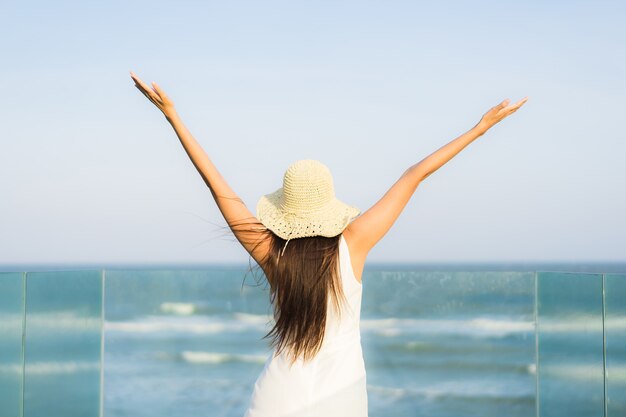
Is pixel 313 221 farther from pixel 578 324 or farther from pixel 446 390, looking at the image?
pixel 446 390

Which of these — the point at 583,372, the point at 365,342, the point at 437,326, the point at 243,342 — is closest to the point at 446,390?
the point at 437,326

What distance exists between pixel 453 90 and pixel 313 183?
14536 millimetres

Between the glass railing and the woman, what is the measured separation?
2.51m

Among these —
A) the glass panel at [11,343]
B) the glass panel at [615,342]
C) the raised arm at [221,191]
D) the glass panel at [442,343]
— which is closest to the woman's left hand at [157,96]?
the raised arm at [221,191]

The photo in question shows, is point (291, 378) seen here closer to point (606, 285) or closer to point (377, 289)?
point (606, 285)

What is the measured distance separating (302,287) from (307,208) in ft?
0.68

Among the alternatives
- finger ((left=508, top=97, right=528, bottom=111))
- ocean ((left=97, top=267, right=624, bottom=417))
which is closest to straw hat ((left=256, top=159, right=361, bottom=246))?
finger ((left=508, top=97, right=528, bottom=111))

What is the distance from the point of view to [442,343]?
554cm

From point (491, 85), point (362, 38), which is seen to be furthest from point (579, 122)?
point (362, 38)

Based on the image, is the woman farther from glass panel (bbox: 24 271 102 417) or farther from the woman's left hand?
glass panel (bbox: 24 271 102 417)

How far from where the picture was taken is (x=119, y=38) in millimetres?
13914

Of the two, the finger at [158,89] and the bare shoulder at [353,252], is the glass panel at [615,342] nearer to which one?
the bare shoulder at [353,252]

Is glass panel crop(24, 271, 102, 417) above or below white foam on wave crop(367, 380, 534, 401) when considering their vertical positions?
above

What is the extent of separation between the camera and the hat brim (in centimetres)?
225
